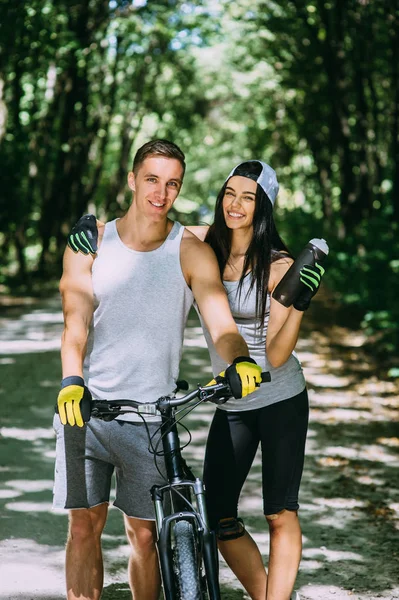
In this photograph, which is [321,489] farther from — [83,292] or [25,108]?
[25,108]

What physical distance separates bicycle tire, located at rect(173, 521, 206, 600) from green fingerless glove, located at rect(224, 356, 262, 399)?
1.86 ft

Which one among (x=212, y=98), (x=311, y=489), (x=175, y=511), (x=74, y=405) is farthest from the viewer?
(x=212, y=98)

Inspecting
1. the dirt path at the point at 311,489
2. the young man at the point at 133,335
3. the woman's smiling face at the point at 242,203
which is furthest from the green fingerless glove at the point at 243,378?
the dirt path at the point at 311,489

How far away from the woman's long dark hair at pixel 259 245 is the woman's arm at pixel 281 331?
6 cm

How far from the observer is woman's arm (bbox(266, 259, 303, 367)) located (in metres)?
4.00

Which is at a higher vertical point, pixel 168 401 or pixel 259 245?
pixel 259 245

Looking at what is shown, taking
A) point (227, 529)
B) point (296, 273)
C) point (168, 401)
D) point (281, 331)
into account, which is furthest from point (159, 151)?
point (227, 529)

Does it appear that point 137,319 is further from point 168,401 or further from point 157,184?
point 157,184

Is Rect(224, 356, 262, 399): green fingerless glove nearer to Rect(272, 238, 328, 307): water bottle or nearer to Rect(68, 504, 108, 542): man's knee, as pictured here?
Rect(272, 238, 328, 307): water bottle

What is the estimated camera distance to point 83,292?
149 inches

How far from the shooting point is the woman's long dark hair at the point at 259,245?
410cm

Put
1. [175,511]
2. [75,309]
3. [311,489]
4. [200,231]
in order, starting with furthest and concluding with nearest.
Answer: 1. [311,489]
2. [200,231]
3. [75,309]
4. [175,511]

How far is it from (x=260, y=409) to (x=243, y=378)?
2.41 feet

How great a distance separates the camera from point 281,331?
402 cm
